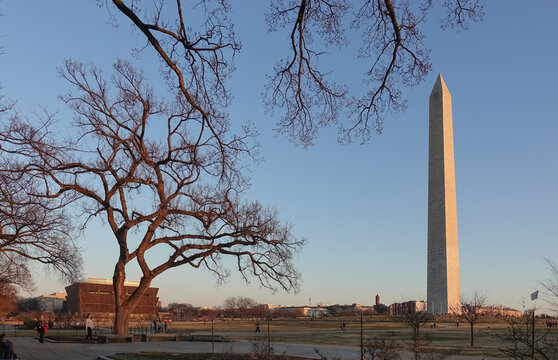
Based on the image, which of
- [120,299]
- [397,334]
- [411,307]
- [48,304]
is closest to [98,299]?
[48,304]

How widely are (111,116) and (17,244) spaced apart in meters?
7.40

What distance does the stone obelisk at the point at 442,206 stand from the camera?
6794 cm

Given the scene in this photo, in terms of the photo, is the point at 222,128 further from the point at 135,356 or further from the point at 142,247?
the point at 142,247

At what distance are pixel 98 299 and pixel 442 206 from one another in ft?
257

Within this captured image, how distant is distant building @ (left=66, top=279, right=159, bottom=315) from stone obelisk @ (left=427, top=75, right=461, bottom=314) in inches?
2631

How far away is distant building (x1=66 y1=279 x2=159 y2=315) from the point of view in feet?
370

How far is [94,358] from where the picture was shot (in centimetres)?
2034

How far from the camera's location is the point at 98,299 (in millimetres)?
116250

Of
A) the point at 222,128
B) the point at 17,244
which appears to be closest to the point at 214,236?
the point at 17,244

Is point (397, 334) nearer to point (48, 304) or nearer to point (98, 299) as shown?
point (98, 299)

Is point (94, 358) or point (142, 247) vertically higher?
point (142, 247)

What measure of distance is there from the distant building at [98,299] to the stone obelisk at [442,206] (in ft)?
219

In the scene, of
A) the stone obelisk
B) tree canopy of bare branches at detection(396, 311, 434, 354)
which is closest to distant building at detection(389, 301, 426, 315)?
tree canopy of bare branches at detection(396, 311, 434, 354)

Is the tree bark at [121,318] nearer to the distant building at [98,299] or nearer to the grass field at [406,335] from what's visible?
the grass field at [406,335]
